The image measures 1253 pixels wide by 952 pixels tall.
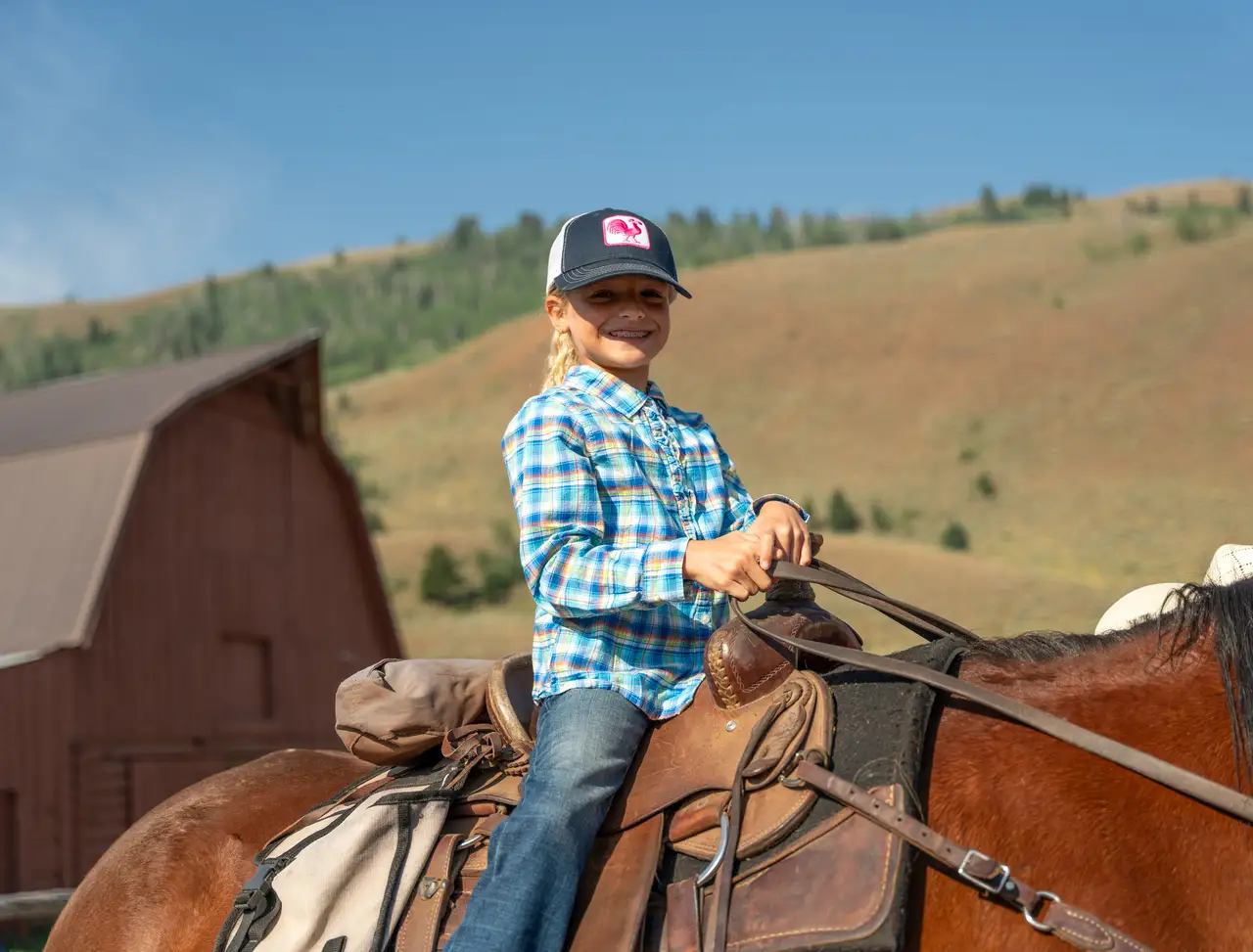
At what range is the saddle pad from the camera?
2.42 meters

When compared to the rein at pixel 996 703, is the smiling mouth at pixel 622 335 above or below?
above

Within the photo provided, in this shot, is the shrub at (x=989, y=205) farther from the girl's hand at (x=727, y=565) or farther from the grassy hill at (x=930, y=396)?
the girl's hand at (x=727, y=565)

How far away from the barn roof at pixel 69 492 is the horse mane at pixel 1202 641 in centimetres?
1526

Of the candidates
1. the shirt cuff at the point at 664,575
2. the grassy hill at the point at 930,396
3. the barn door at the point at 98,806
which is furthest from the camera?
the grassy hill at the point at 930,396

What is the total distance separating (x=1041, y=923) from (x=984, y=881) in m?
0.13

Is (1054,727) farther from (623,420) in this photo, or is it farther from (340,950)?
(340,950)

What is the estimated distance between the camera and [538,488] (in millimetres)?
2930

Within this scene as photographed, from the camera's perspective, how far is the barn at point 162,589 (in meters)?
16.2

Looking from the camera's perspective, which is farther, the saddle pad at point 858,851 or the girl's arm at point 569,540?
the girl's arm at point 569,540

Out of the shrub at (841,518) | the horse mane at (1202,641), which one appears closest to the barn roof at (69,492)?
the horse mane at (1202,641)

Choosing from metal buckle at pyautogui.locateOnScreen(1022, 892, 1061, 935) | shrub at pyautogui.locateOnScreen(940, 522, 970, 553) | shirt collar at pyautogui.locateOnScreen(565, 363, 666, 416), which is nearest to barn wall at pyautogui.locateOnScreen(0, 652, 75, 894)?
shirt collar at pyautogui.locateOnScreen(565, 363, 666, 416)

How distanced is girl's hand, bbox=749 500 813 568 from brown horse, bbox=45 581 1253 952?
471 millimetres

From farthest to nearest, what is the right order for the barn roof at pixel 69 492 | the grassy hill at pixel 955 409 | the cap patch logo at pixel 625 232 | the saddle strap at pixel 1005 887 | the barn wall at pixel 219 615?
1. the grassy hill at pixel 955 409
2. the barn wall at pixel 219 615
3. the barn roof at pixel 69 492
4. the cap patch logo at pixel 625 232
5. the saddle strap at pixel 1005 887

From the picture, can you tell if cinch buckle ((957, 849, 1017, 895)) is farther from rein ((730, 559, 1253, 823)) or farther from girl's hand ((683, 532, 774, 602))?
girl's hand ((683, 532, 774, 602))
